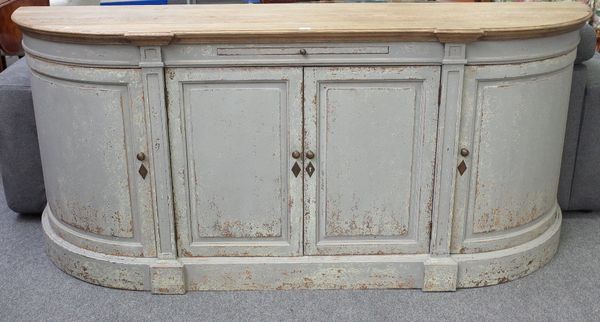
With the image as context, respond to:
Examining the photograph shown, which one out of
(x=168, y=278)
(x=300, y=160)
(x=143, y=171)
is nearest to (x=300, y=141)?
(x=300, y=160)

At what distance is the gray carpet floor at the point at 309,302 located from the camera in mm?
2656

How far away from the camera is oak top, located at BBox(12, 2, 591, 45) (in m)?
2.46

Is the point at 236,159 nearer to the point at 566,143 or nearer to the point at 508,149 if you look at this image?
the point at 508,149

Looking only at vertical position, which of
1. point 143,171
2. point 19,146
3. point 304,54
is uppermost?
point 304,54

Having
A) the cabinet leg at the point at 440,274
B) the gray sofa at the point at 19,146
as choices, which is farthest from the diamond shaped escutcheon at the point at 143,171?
the cabinet leg at the point at 440,274

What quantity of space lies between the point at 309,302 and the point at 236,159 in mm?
586

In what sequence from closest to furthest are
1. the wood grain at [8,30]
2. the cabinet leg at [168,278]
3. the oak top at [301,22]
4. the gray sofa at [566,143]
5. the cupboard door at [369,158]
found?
the oak top at [301,22], the cupboard door at [369,158], the cabinet leg at [168,278], the gray sofa at [566,143], the wood grain at [8,30]

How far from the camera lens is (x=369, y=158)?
266cm

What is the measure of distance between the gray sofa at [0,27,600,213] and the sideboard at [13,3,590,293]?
1.05 feet

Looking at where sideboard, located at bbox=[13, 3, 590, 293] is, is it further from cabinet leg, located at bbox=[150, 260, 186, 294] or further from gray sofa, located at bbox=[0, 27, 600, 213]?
gray sofa, located at bbox=[0, 27, 600, 213]

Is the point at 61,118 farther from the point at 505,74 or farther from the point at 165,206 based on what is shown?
the point at 505,74

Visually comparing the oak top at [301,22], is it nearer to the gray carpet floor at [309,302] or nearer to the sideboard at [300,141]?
the sideboard at [300,141]

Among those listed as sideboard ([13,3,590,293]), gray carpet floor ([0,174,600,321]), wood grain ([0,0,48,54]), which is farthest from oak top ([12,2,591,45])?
Answer: wood grain ([0,0,48,54])

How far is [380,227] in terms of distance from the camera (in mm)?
2750
